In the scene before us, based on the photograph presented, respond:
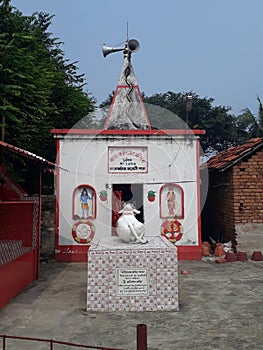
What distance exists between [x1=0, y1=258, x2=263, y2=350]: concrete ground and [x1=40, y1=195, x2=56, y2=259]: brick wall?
2626 millimetres

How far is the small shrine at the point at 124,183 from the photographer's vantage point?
10367 mm

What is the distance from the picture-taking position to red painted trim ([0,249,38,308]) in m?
6.08

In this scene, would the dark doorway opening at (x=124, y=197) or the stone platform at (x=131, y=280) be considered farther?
the dark doorway opening at (x=124, y=197)

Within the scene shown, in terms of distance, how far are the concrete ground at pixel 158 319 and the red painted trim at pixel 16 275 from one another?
0.49ft

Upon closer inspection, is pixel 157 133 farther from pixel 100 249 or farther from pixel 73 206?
pixel 100 249

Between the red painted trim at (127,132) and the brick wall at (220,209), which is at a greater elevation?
the red painted trim at (127,132)

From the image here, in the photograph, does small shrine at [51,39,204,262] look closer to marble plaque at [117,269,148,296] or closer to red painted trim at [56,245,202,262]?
red painted trim at [56,245,202,262]

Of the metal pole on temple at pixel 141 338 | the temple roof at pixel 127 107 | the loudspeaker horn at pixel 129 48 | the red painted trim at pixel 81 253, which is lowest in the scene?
the red painted trim at pixel 81 253

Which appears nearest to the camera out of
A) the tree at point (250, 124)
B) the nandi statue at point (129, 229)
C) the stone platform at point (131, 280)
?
the stone platform at point (131, 280)

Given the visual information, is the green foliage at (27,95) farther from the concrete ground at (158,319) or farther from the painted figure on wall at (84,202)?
the concrete ground at (158,319)

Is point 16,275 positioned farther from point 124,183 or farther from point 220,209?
point 220,209

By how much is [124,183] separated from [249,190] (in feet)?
12.7

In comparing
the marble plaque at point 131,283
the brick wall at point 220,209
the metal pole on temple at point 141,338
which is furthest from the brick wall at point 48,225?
the metal pole on temple at point 141,338

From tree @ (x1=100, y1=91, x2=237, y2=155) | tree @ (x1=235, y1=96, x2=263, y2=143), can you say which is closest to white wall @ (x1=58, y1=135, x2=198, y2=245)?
tree @ (x1=235, y1=96, x2=263, y2=143)
